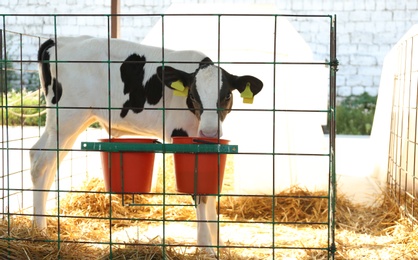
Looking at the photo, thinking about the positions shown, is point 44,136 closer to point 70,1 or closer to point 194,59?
point 194,59

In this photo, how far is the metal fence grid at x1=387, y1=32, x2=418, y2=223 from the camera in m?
5.40

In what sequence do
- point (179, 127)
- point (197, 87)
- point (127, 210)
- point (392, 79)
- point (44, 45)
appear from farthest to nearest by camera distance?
point (392, 79), point (127, 210), point (44, 45), point (179, 127), point (197, 87)

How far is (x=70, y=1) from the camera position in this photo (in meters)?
15.3

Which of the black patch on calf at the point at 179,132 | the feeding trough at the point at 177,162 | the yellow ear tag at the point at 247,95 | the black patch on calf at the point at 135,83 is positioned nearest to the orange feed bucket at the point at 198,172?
the feeding trough at the point at 177,162

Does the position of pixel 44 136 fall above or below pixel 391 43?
below

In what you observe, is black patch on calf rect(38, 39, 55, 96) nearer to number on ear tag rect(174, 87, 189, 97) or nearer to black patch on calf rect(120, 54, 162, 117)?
black patch on calf rect(120, 54, 162, 117)

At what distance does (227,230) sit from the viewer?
198 inches

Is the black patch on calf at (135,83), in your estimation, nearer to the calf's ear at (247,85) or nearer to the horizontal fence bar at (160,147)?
the calf's ear at (247,85)

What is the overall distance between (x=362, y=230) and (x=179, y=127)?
168cm

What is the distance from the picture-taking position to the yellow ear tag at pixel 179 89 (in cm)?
415

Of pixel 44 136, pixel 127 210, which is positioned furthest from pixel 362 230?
pixel 44 136

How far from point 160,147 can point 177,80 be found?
100 centimetres

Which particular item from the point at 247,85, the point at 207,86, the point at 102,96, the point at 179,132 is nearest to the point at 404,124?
the point at 247,85

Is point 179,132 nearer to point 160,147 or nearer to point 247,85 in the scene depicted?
point 247,85
